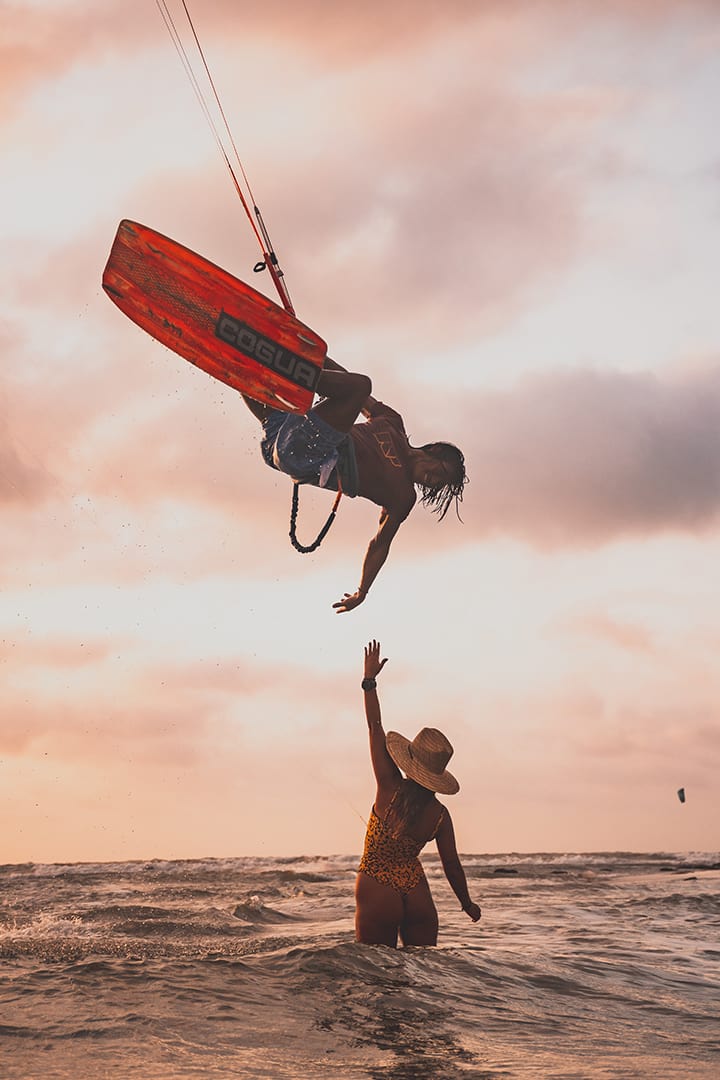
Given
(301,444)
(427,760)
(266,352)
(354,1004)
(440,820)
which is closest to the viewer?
(354,1004)

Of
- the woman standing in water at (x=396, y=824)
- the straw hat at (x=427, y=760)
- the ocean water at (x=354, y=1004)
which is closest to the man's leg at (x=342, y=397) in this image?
the woman standing in water at (x=396, y=824)

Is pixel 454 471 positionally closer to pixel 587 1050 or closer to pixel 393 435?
pixel 393 435

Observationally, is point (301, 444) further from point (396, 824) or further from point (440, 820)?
point (440, 820)

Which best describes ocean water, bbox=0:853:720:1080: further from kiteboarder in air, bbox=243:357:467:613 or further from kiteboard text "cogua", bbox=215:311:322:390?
kiteboard text "cogua", bbox=215:311:322:390

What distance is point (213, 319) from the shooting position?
7992 millimetres

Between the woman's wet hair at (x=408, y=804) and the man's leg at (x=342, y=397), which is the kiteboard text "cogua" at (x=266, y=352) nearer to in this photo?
the man's leg at (x=342, y=397)

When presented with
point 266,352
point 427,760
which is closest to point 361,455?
point 266,352

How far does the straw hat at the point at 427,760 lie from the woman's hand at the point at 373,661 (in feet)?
1.86

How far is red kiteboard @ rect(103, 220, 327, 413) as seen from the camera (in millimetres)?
7895

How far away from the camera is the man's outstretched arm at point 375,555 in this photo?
29.4 ft

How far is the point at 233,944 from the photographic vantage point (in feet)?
40.5

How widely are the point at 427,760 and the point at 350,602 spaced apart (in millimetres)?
1441

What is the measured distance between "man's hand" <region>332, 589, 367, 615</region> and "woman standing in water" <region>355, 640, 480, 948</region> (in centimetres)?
37

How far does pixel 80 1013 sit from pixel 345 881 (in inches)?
1050
